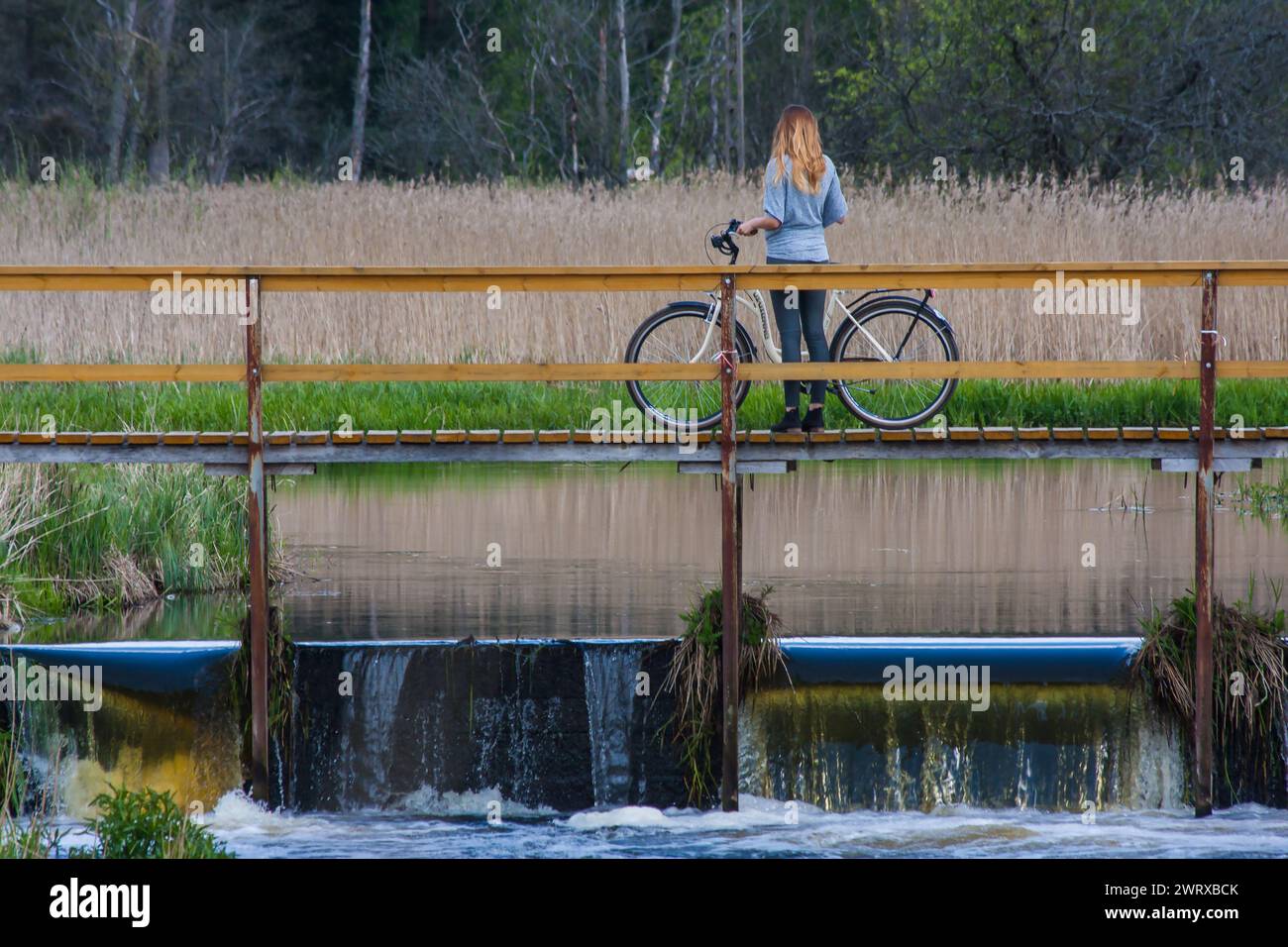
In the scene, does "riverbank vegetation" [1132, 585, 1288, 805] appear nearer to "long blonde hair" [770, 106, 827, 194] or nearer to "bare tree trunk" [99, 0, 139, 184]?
"long blonde hair" [770, 106, 827, 194]

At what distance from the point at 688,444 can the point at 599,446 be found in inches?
16.8

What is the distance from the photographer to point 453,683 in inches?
368

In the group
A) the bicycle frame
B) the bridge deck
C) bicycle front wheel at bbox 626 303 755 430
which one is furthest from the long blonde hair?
the bridge deck

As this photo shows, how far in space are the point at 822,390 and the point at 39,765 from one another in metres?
4.21

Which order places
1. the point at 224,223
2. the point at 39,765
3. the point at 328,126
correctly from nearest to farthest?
1. the point at 39,765
2. the point at 224,223
3. the point at 328,126

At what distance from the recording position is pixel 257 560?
8922mm

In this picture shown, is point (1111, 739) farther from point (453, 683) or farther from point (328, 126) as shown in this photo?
point (328, 126)

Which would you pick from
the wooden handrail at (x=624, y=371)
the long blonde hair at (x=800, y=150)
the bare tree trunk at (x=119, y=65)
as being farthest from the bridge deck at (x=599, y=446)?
the bare tree trunk at (x=119, y=65)

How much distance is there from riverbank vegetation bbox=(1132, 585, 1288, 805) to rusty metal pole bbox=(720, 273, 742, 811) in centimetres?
205

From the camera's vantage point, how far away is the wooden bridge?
8.83 meters

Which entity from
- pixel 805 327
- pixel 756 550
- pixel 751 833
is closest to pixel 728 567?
pixel 751 833
